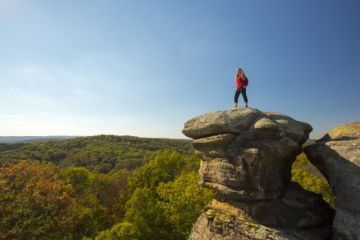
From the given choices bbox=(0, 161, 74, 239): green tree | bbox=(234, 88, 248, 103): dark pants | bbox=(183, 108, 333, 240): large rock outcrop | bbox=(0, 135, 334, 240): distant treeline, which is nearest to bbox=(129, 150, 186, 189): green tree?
bbox=(0, 135, 334, 240): distant treeline

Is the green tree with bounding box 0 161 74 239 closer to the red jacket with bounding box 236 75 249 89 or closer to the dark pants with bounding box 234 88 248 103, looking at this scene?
the dark pants with bounding box 234 88 248 103

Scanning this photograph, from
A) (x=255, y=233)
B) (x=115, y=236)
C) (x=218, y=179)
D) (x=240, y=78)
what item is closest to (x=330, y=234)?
(x=255, y=233)

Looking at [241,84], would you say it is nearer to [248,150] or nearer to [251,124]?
[251,124]

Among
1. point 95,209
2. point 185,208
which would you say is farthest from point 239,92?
point 95,209

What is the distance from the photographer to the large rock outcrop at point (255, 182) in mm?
12273

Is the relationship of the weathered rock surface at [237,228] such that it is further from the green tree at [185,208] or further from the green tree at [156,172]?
the green tree at [156,172]

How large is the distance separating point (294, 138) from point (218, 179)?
16.5ft

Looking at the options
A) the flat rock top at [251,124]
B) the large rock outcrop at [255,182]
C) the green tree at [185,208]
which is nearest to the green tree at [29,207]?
the green tree at [185,208]

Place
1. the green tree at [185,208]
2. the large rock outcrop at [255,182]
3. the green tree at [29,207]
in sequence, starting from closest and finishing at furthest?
the large rock outcrop at [255,182]
the green tree at [29,207]
the green tree at [185,208]

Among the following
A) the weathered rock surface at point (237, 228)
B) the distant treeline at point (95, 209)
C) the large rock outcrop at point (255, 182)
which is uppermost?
the large rock outcrop at point (255, 182)

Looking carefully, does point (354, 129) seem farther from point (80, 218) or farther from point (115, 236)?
point (80, 218)

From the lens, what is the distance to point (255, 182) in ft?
41.2

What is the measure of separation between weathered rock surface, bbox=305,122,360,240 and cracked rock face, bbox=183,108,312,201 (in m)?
1.45

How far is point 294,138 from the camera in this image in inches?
534
